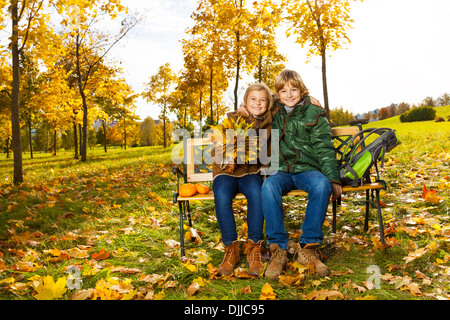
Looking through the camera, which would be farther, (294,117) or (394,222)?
(394,222)

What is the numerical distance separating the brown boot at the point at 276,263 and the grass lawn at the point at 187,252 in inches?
2.5

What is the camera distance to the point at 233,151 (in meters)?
3.30

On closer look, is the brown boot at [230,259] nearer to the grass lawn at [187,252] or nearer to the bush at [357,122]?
the grass lawn at [187,252]

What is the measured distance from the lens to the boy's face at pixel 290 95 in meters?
3.39

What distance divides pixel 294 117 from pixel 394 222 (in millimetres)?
1736

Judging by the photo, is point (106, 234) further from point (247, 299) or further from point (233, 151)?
point (247, 299)

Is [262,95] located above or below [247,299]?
above

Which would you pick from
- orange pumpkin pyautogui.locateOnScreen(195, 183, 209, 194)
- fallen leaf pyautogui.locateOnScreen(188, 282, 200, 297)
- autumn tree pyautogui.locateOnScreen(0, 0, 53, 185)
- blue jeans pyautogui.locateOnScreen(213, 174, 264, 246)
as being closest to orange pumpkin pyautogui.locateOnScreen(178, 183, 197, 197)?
orange pumpkin pyautogui.locateOnScreen(195, 183, 209, 194)

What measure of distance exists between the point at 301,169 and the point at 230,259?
1.12 m

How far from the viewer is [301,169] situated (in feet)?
10.9

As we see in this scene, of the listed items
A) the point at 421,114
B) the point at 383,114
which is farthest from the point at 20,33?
the point at 383,114

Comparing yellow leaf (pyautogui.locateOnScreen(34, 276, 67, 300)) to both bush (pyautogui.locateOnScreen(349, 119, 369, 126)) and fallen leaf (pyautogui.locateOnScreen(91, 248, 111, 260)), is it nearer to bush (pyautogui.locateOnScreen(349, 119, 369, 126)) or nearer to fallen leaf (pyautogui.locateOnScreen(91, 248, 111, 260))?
fallen leaf (pyautogui.locateOnScreen(91, 248, 111, 260))

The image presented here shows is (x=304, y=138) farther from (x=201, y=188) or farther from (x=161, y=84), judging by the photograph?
(x=161, y=84)
